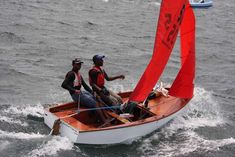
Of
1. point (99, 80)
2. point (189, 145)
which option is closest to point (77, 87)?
point (99, 80)

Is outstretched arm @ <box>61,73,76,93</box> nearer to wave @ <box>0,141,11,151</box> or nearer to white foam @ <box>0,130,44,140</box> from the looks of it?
white foam @ <box>0,130,44,140</box>

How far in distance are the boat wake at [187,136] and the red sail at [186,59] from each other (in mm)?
832

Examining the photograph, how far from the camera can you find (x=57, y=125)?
1179cm

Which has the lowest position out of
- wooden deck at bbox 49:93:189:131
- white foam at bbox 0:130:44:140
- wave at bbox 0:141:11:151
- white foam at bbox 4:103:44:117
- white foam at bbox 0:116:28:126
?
wave at bbox 0:141:11:151

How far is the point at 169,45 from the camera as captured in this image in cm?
1245

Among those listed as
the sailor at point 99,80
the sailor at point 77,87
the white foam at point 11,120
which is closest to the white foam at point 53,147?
the sailor at point 77,87

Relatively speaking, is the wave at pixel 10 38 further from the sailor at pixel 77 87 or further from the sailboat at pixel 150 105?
the sailor at pixel 77 87

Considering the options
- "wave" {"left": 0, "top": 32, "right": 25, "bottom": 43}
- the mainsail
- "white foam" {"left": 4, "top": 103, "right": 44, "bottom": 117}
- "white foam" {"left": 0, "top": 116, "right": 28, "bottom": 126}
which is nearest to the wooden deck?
the mainsail

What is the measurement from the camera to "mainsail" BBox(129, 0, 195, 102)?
12031mm

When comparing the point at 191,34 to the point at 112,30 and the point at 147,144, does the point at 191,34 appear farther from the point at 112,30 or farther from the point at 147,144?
the point at 112,30

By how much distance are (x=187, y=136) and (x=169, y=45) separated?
278 cm

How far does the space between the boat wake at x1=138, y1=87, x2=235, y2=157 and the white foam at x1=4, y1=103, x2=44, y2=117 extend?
3247 millimetres

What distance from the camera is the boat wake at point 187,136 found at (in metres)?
12.4

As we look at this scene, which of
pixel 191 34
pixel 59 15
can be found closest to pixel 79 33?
pixel 59 15
